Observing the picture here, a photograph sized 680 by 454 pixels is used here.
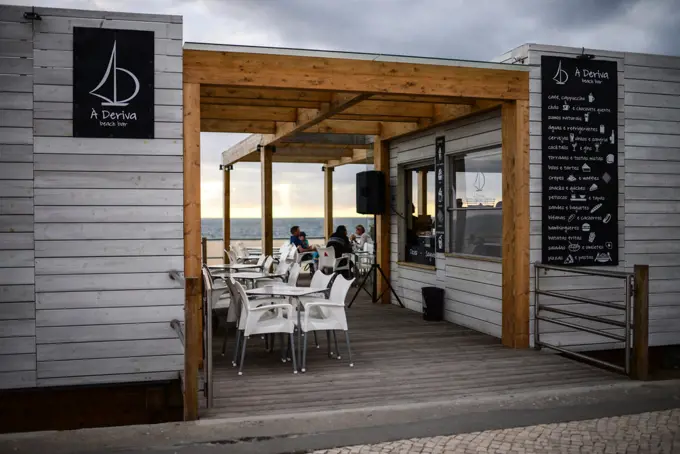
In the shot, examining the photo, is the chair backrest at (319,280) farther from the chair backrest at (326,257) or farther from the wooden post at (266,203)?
the wooden post at (266,203)

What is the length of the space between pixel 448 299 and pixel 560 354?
210 centimetres

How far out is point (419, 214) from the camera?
974cm

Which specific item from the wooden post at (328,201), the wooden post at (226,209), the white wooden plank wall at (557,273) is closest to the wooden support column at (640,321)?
the white wooden plank wall at (557,273)

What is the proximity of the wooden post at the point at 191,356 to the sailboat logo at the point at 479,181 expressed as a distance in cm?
430

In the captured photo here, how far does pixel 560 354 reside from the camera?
21.8 ft

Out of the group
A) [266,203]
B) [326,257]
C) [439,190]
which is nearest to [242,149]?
[266,203]

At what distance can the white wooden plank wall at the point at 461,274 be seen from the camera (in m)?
7.46

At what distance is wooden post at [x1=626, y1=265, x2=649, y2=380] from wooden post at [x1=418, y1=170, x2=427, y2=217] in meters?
4.37

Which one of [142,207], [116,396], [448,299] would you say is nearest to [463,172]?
[448,299]

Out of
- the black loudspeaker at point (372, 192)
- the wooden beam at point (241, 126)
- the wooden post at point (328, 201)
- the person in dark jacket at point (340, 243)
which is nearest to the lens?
the black loudspeaker at point (372, 192)

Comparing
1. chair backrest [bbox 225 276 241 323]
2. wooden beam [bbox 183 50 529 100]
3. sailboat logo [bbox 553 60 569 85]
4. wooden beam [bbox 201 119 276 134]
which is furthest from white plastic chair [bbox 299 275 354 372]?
wooden beam [bbox 201 119 276 134]

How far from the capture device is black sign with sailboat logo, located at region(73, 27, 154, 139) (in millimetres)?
5621

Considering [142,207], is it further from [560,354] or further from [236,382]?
[560,354]

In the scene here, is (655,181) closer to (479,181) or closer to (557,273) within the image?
(557,273)
